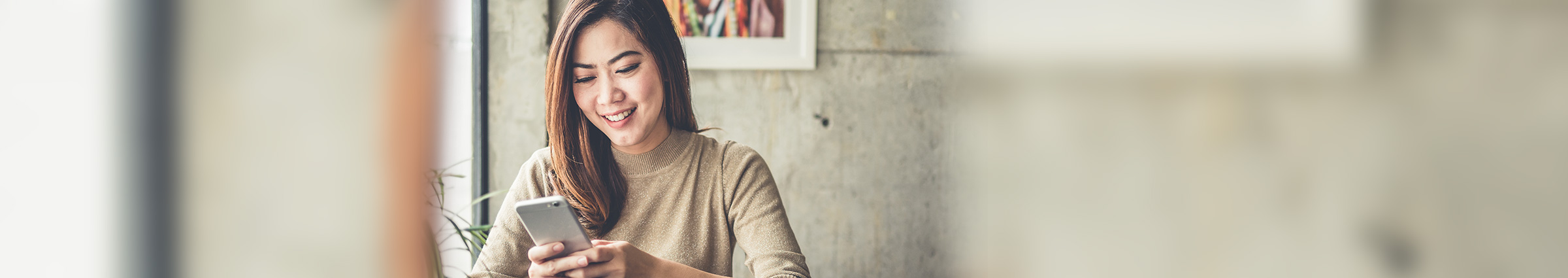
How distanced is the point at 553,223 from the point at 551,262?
9cm

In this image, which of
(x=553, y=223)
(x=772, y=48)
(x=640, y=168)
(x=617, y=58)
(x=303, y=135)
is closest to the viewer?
(x=303, y=135)

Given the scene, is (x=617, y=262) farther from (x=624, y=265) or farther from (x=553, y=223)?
(x=553, y=223)

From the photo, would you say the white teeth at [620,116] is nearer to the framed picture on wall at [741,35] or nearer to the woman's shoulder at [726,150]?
the woman's shoulder at [726,150]

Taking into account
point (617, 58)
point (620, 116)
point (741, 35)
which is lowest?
point (620, 116)

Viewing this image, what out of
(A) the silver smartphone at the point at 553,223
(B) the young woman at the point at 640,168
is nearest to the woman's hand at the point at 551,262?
(A) the silver smartphone at the point at 553,223

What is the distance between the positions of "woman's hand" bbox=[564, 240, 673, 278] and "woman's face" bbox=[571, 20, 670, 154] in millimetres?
239

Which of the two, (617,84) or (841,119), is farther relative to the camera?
(841,119)

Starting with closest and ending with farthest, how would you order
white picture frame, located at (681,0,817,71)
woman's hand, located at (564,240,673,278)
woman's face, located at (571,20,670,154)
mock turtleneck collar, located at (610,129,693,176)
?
woman's hand, located at (564,240,673,278), woman's face, located at (571,20,670,154), mock turtleneck collar, located at (610,129,693,176), white picture frame, located at (681,0,817,71)

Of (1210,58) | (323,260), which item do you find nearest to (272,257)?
(323,260)

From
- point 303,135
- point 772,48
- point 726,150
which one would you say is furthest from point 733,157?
point 303,135

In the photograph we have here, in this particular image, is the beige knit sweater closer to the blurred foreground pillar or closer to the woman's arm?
the woman's arm

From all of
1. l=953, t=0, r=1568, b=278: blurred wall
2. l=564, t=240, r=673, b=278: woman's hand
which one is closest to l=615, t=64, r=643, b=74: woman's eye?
l=564, t=240, r=673, b=278: woman's hand

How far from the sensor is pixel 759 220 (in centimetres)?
150

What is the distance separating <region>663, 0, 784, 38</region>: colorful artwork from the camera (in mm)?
2480
